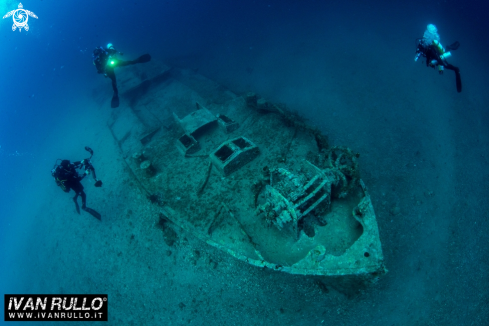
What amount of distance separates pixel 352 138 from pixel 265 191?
17.4 ft

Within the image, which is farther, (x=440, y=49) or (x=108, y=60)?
(x=108, y=60)

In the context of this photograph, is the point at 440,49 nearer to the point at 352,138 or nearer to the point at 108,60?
the point at 352,138

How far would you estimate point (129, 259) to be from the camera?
26.7 ft

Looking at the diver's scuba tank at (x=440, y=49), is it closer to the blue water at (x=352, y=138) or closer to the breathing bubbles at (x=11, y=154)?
the blue water at (x=352, y=138)

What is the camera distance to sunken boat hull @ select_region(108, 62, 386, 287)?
4.80 meters

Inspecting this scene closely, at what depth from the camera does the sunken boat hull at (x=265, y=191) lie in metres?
4.80

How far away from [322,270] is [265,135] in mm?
4421

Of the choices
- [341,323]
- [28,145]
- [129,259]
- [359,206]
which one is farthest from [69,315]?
[28,145]

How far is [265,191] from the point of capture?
588 cm

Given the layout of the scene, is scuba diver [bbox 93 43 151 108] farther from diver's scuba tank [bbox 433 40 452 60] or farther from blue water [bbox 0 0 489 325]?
diver's scuba tank [bbox 433 40 452 60]

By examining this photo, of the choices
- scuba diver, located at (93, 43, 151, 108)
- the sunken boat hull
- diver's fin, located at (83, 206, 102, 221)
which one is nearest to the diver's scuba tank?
the sunken boat hull

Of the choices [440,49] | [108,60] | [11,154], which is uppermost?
[11,154]

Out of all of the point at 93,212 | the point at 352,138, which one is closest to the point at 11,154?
the point at 93,212

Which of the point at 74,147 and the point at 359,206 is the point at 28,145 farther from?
the point at 359,206
